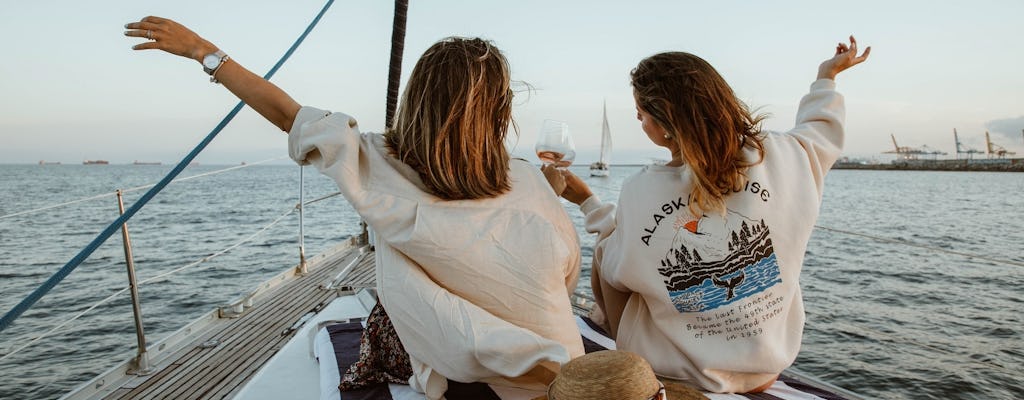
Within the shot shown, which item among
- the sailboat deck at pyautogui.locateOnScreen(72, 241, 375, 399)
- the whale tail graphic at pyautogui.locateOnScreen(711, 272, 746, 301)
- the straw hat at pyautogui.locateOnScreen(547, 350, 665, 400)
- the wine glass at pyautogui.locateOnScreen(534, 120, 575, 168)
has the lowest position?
the sailboat deck at pyautogui.locateOnScreen(72, 241, 375, 399)

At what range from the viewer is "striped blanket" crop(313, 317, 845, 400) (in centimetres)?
139

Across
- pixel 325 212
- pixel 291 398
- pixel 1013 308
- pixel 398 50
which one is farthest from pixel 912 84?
pixel 291 398

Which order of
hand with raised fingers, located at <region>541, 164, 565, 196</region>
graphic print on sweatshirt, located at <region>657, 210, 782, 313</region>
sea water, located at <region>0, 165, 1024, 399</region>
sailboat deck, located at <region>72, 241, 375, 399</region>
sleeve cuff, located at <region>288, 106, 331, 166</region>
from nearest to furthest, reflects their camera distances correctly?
sleeve cuff, located at <region>288, 106, 331, 166</region>
graphic print on sweatshirt, located at <region>657, 210, 782, 313</region>
hand with raised fingers, located at <region>541, 164, 565, 196</region>
sailboat deck, located at <region>72, 241, 375, 399</region>
sea water, located at <region>0, 165, 1024, 399</region>

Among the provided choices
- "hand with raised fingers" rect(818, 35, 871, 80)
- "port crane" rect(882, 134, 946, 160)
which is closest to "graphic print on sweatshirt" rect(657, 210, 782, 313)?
"hand with raised fingers" rect(818, 35, 871, 80)

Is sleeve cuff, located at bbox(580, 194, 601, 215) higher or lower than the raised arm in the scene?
lower

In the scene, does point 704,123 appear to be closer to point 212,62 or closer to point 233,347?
point 212,62

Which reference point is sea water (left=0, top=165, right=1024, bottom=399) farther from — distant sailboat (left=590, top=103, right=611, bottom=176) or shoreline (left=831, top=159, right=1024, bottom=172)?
shoreline (left=831, top=159, right=1024, bottom=172)

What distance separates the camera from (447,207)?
122 cm

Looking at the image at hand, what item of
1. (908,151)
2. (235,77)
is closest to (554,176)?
(235,77)

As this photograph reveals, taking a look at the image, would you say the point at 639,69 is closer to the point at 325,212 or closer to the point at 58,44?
the point at 58,44

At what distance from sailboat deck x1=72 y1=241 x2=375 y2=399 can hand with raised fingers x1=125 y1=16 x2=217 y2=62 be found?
53.3 inches

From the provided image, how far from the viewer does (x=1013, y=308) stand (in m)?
7.88

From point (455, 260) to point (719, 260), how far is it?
541 millimetres

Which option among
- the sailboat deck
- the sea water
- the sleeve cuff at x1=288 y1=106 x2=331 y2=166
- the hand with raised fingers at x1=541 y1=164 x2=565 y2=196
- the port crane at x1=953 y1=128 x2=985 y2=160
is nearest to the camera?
the sleeve cuff at x1=288 y1=106 x2=331 y2=166
